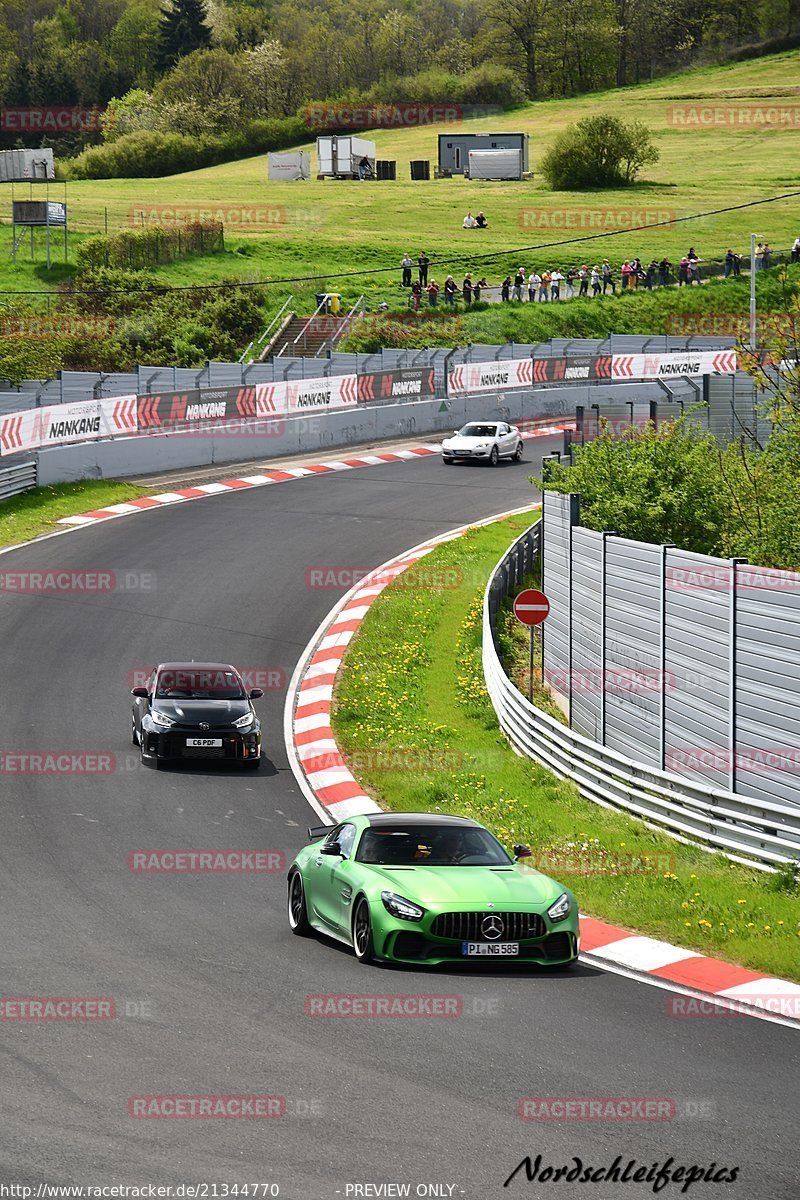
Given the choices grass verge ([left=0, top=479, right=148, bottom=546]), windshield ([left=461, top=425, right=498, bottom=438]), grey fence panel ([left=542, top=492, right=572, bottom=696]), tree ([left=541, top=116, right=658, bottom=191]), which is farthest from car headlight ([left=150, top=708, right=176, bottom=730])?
tree ([left=541, top=116, right=658, bottom=191])

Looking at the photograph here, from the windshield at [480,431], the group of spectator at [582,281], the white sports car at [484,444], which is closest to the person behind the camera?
the white sports car at [484,444]

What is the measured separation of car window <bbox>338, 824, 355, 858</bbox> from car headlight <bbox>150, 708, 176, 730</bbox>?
7086 mm

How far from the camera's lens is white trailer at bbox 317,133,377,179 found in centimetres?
12888

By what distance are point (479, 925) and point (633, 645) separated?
7.92m

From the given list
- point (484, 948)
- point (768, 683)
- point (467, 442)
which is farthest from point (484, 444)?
point (484, 948)

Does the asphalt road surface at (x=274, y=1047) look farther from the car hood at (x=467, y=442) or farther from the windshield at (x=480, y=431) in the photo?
the windshield at (x=480, y=431)

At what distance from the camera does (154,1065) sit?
30.2 ft

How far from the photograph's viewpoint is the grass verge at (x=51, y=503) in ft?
114

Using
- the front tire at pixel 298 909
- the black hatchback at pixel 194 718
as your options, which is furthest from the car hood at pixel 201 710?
the front tire at pixel 298 909

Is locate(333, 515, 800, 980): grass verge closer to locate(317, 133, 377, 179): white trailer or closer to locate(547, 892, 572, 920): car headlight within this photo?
locate(547, 892, 572, 920): car headlight

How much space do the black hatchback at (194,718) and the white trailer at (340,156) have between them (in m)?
114

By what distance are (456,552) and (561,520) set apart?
11.2 metres

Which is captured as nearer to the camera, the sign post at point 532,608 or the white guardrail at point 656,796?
the white guardrail at point 656,796

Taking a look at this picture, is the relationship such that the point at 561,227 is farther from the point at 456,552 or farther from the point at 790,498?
the point at 790,498
